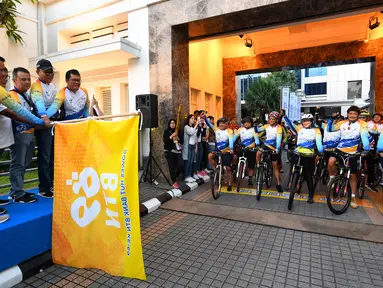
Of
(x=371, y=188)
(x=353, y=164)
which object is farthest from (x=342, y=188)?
(x=371, y=188)

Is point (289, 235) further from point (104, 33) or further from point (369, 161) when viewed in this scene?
point (104, 33)

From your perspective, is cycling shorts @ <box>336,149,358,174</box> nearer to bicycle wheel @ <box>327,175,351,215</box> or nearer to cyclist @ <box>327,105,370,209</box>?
cyclist @ <box>327,105,370,209</box>

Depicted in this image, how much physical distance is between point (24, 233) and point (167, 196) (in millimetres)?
3330

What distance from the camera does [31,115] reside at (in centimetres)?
303

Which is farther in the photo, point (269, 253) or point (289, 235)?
point (289, 235)

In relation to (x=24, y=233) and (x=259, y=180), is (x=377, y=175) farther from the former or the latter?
(x=24, y=233)

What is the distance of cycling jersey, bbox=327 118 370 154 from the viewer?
490cm

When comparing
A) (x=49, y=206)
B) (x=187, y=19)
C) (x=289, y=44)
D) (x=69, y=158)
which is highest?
(x=289, y=44)

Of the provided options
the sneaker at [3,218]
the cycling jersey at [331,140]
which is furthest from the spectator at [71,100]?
the cycling jersey at [331,140]

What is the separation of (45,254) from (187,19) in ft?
20.6

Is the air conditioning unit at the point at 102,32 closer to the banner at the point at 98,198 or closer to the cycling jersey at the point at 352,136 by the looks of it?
the banner at the point at 98,198

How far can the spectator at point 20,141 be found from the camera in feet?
11.0

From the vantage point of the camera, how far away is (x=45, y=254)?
3.19 m

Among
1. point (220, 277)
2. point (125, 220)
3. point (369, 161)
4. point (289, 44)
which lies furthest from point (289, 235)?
point (289, 44)
